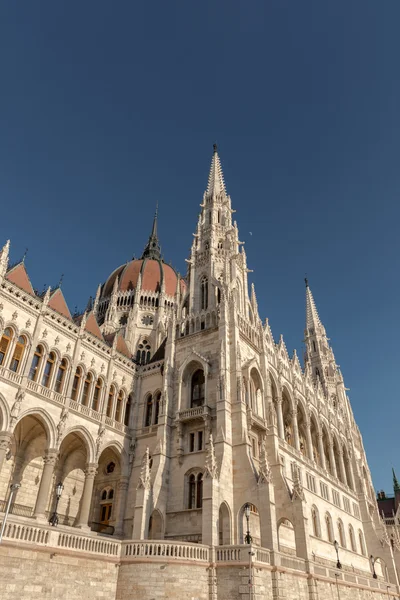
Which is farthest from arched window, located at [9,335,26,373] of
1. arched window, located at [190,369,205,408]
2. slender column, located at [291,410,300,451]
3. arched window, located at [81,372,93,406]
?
slender column, located at [291,410,300,451]

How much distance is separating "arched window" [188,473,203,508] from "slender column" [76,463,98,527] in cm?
659

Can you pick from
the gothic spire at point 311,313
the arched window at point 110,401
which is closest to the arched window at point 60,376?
the arched window at point 110,401

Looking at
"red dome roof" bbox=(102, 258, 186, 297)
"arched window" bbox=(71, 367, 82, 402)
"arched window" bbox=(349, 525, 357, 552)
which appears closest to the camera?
"arched window" bbox=(71, 367, 82, 402)

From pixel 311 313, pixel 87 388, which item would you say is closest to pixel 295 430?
pixel 87 388

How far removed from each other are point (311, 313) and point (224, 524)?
52.4 m

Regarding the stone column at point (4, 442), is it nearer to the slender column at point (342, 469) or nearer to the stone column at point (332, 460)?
the stone column at point (332, 460)

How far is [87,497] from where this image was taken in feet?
96.5

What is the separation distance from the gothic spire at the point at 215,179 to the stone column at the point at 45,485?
3353 cm

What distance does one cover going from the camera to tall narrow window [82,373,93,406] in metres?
32.6

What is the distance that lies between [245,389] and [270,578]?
12.9m

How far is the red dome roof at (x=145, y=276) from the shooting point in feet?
204

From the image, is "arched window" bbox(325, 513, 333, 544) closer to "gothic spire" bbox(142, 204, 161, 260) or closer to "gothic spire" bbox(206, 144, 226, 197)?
"gothic spire" bbox(206, 144, 226, 197)

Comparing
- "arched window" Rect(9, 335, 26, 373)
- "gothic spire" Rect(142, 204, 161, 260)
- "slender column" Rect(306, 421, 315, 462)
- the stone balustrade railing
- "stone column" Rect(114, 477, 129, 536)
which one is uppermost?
"gothic spire" Rect(142, 204, 161, 260)

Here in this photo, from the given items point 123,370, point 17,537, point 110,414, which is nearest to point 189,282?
point 123,370
